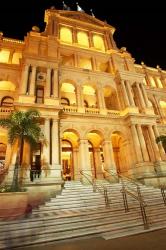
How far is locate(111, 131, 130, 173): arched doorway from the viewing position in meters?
17.8

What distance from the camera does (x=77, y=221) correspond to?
7.86 m

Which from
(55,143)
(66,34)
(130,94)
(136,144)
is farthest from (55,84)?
(66,34)

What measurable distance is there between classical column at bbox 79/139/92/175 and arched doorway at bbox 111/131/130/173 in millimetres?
3979

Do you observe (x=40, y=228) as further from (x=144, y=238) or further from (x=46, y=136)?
(x=46, y=136)

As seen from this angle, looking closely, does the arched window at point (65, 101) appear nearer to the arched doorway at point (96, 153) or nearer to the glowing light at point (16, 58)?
Answer: the arched doorway at point (96, 153)

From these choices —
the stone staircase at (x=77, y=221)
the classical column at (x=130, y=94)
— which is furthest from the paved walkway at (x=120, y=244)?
the classical column at (x=130, y=94)

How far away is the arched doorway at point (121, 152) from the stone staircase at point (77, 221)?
6.95 metres

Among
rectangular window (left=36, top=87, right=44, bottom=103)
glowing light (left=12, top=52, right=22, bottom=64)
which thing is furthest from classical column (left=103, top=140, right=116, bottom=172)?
glowing light (left=12, top=52, right=22, bottom=64)

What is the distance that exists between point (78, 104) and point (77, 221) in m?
11.9

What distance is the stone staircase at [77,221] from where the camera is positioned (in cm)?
680

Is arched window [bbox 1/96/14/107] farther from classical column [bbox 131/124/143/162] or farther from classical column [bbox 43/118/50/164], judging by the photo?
classical column [bbox 131/124/143/162]

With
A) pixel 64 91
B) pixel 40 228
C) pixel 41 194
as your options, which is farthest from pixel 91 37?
pixel 40 228

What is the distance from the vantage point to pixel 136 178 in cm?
1545

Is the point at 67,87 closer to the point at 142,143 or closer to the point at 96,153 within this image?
the point at 96,153
